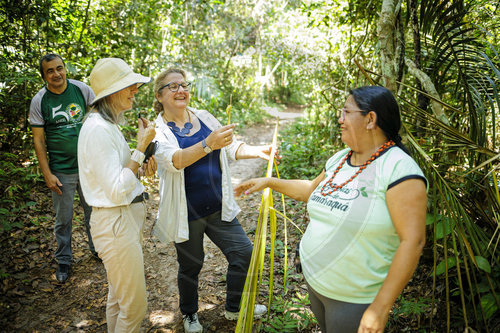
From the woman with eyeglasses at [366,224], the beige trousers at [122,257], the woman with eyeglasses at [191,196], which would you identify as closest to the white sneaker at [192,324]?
the woman with eyeglasses at [191,196]

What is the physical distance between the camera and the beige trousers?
6.99 ft

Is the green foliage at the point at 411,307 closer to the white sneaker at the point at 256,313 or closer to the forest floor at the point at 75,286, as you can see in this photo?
the forest floor at the point at 75,286

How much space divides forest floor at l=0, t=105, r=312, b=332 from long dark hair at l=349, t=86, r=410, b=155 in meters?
2.20

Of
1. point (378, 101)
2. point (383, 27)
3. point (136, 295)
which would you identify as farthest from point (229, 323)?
point (383, 27)

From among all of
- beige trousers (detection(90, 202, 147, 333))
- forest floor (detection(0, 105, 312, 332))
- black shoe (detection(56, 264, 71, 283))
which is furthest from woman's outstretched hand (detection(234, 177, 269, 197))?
black shoe (detection(56, 264, 71, 283))

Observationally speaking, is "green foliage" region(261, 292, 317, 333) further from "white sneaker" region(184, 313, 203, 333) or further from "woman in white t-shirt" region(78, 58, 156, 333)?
"woman in white t-shirt" region(78, 58, 156, 333)

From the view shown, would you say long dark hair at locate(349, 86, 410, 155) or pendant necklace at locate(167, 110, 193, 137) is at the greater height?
long dark hair at locate(349, 86, 410, 155)

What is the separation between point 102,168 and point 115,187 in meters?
0.14

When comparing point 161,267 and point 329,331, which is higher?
point 329,331

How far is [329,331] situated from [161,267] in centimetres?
291

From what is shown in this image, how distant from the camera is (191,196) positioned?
2602mm

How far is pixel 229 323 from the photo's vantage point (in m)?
2.95

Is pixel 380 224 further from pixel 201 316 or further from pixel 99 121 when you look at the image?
pixel 201 316

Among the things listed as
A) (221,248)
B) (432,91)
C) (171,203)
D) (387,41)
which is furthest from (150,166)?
(432,91)
